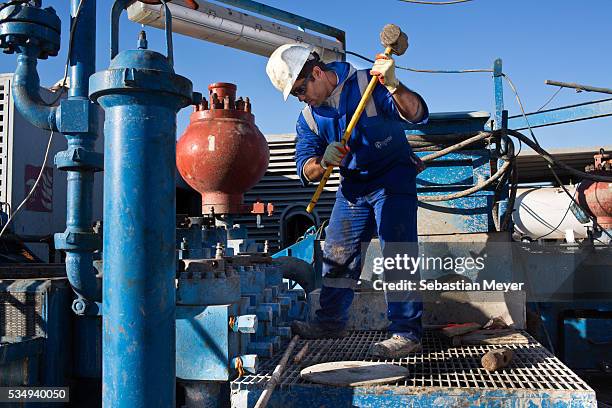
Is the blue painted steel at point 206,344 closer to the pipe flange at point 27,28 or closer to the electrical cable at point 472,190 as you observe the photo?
the pipe flange at point 27,28

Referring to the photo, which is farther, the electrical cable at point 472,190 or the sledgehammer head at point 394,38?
the electrical cable at point 472,190

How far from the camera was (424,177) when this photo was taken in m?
3.77

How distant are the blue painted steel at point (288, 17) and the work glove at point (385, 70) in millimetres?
2019

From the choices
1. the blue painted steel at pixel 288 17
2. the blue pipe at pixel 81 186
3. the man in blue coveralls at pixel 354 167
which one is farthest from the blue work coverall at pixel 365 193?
the blue painted steel at pixel 288 17

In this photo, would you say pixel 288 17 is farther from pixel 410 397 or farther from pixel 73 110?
pixel 410 397

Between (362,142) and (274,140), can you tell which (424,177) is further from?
(274,140)

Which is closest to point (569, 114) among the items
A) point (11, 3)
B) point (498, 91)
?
point (498, 91)

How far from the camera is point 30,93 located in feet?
8.07

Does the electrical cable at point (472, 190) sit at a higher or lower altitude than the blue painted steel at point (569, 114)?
lower

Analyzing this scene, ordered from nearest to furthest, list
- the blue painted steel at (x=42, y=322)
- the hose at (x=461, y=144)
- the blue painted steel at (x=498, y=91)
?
the blue painted steel at (x=42, y=322)
the hose at (x=461, y=144)
the blue painted steel at (x=498, y=91)

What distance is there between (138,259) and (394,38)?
4.55 ft

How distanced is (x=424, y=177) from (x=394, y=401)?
2.20 m

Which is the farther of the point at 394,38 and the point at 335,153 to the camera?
the point at 335,153

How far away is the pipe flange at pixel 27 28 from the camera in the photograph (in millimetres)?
2396
